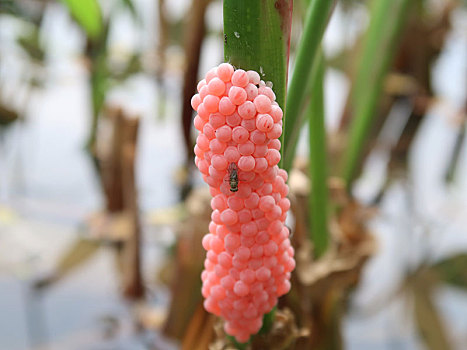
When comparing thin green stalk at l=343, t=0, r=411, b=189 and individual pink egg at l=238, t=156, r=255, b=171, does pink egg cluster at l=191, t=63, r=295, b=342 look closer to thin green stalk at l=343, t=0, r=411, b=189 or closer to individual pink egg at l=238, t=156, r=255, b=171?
individual pink egg at l=238, t=156, r=255, b=171

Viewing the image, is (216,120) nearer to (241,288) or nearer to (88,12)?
(241,288)

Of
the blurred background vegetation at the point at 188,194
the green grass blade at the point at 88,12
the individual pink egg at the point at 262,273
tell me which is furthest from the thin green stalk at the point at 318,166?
the green grass blade at the point at 88,12

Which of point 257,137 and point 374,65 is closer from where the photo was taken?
point 257,137

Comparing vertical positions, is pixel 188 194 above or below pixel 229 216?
below

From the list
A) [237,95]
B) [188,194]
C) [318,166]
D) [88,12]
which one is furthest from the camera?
[188,194]

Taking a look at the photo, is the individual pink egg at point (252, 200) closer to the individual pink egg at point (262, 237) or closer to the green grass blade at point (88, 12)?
the individual pink egg at point (262, 237)

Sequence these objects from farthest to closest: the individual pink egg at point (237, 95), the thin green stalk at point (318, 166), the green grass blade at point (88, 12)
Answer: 1. the green grass blade at point (88, 12)
2. the thin green stalk at point (318, 166)
3. the individual pink egg at point (237, 95)

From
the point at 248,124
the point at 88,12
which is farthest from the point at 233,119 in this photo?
the point at 88,12

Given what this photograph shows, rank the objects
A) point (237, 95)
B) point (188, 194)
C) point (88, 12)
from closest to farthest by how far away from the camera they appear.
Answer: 1. point (237, 95)
2. point (88, 12)
3. point (188, 194)
